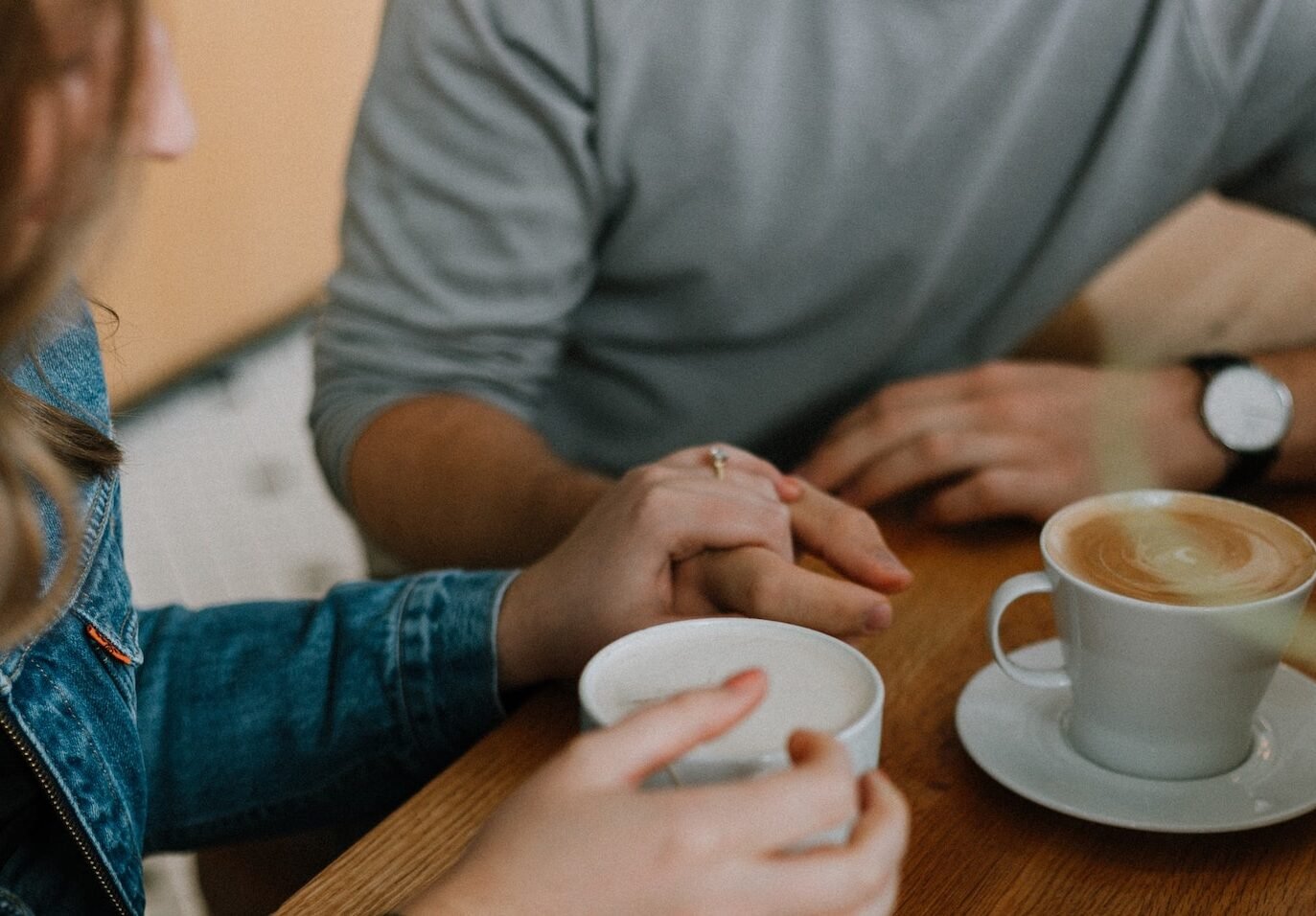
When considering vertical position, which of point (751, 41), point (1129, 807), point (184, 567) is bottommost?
point (184, 567)

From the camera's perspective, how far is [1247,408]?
97 centimetres

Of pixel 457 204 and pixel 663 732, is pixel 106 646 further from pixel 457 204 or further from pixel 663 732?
pixel 457 204

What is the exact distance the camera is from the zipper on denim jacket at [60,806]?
64 cm

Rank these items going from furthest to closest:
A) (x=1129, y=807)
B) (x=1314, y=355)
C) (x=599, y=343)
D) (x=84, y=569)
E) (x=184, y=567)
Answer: (x=184, y=567)
(x=599, y=343)
(x=1314, y=355)
(x=84, y=569)
(x=1129, y=807)

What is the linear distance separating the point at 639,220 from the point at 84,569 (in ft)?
1.98

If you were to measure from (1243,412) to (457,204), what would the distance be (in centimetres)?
65

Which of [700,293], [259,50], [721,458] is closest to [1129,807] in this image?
[721,458]

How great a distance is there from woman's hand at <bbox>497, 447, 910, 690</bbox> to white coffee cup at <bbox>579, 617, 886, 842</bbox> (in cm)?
14

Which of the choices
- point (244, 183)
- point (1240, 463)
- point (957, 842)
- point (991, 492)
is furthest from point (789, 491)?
point (244, 183)

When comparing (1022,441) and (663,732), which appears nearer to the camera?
(663,732)

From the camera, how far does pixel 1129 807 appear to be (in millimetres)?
602

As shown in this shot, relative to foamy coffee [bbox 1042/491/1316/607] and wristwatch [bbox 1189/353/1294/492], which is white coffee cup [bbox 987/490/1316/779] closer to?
foamy coffee [bbox 1042/491/1316/607]

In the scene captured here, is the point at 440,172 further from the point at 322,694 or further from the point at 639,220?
the point at 322,694

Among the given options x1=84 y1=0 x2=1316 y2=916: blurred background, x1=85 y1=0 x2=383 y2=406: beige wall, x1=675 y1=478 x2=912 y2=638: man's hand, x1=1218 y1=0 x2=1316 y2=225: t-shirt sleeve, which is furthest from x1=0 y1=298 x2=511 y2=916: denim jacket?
x1=85 y1=0 x2=383 y2=406: beige wall
